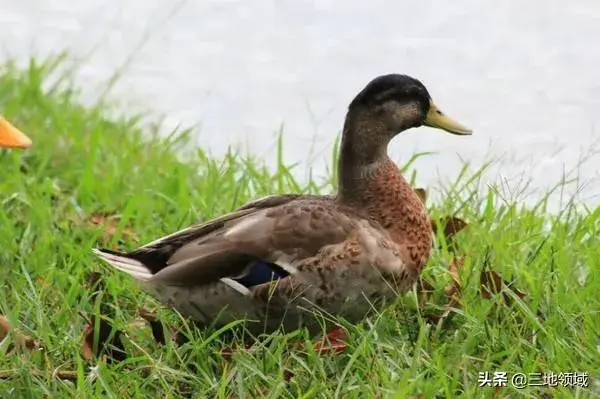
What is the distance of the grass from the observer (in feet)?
12.2

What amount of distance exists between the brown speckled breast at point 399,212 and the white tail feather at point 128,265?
68cm

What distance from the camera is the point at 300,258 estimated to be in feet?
12.8

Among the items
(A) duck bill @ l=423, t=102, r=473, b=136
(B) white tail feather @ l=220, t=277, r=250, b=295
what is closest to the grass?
(B) white tail feather @ l=220, t=277, r=250, b=295

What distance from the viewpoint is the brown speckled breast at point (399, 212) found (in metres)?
4.07

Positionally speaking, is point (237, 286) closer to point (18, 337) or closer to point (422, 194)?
point (18, 337)

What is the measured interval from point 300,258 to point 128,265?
1.61ft

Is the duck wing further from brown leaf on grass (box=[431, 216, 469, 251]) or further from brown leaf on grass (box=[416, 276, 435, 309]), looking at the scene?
brown leaf on grass (box=[431, 216, 469, 251])

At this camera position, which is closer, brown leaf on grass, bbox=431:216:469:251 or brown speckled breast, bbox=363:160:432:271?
brown speckled breast, bbox=363:160:432:271

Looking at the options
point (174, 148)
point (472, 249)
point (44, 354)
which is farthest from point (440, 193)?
point (44, 354)

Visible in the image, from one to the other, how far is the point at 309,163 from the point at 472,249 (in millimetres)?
1001

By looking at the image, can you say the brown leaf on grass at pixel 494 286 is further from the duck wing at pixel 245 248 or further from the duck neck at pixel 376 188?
the duck wing at pixel 245 248

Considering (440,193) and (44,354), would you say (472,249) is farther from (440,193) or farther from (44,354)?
(44,354)

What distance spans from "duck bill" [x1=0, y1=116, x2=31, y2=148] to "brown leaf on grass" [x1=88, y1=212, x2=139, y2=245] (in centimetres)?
69

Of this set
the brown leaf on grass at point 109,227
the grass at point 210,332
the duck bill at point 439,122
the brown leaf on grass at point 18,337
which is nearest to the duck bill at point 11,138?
the grass at point 210,332
